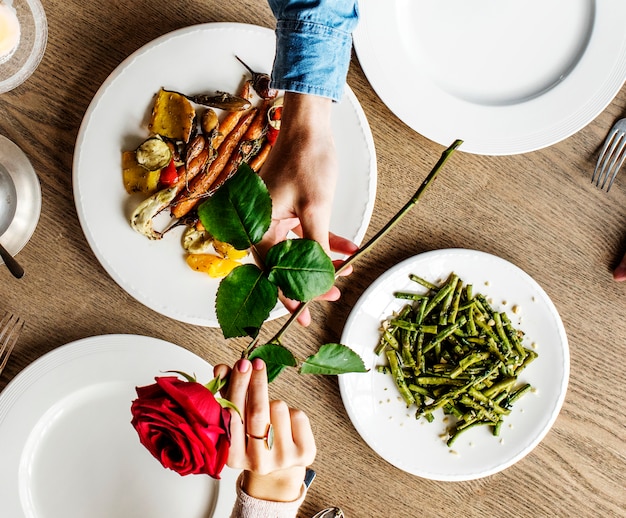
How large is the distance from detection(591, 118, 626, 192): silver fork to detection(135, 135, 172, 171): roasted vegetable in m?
A: 0.84

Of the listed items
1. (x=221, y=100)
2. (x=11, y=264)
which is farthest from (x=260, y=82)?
(x=11, y=264)

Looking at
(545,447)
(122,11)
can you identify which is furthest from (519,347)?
(122,11)

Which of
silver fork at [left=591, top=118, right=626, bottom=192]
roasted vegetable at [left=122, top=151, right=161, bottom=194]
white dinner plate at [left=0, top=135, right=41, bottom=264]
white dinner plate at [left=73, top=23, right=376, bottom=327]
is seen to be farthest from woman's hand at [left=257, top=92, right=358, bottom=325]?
silver fork at [left=591, top=118, right=626, bottom=192]

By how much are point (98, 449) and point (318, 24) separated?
0.87m

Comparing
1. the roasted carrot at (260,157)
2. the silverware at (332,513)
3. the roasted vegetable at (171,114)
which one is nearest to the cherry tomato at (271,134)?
the roasted carrot at (260,157)

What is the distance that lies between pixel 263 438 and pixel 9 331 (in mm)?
671

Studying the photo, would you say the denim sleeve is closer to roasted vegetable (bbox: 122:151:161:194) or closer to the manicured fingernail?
roasted vegetable (bbox: 122:151:161:194)

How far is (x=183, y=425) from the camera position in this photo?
41 centimetres

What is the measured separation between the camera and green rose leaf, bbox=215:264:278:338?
0.48 meters

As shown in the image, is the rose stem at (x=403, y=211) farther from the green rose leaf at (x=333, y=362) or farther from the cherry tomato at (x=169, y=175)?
the cherry tomato at (x=169, y=175)

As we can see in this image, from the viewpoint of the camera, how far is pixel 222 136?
1.02m

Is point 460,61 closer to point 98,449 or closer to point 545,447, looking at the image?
point 545,447

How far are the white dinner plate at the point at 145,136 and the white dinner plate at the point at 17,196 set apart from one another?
0.11 m

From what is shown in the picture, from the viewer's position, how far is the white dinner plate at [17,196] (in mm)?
1002
